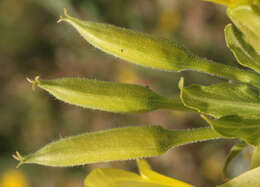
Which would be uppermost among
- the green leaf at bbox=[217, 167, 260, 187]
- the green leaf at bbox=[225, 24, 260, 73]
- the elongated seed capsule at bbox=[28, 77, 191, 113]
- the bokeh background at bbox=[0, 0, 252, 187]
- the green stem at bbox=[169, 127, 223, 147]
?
the bokeh background at bbox=[0, 0, 252, 187]

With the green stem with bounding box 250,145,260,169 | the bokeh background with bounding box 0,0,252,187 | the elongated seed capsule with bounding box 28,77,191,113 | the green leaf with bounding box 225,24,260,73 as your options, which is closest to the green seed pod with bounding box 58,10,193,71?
the elongated seed capsule with bounding box 28,77,191,113

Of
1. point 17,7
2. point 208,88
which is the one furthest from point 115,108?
point 17,7

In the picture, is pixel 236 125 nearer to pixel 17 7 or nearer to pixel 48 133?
pixel 48 133

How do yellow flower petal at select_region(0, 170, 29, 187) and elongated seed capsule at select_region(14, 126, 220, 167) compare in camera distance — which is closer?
elongated seed capsule at select_region(14, 126, 220, 167)

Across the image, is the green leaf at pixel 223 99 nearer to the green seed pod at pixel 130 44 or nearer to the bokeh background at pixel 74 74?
the green seed pod at pixel 130 44

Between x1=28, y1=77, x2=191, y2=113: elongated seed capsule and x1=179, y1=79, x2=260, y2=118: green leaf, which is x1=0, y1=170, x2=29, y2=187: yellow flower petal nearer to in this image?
x1=28, y1=77, x2=191, y2=113: elongated seed capsule

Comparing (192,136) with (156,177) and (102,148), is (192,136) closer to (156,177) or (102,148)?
(156,177)

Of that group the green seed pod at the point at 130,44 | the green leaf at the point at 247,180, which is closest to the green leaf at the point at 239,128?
the green leaf at the point at 247,180
